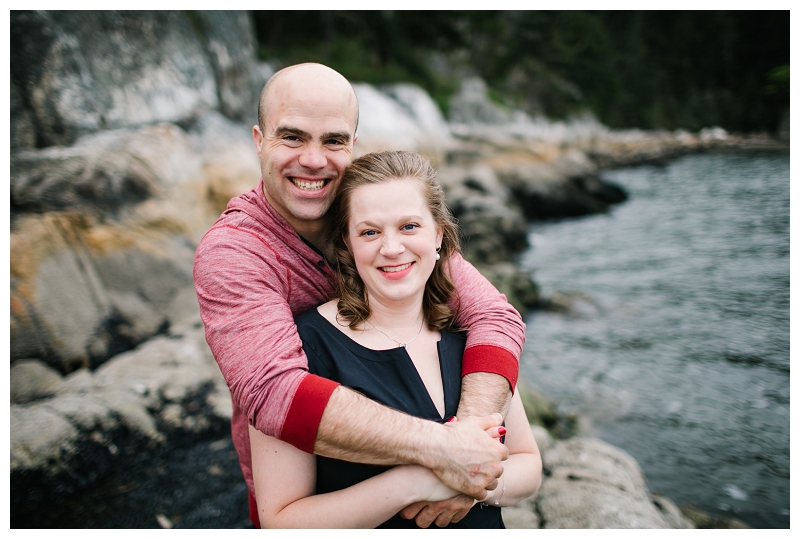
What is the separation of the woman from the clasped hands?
0.05 meters

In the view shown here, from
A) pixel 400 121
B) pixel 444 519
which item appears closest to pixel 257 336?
pixel 444 519

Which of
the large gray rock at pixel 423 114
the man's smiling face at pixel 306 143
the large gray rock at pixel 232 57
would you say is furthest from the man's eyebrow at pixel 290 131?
the large gray rock at pixel 423 114

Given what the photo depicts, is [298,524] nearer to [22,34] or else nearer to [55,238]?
[55,238]

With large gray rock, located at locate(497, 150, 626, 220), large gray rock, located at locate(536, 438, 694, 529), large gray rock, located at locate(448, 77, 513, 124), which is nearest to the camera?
large gray rock, located at locate(536, 438, 694, 529)

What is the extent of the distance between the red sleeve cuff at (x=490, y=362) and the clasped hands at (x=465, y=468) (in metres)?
0.20

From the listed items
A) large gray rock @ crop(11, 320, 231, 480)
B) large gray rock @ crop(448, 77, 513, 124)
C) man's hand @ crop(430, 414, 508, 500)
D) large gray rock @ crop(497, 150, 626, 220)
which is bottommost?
large gray rock @ crop(497, 150, 626, 220)

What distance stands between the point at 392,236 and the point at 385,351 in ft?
1.39

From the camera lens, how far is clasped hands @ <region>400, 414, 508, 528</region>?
1.56m

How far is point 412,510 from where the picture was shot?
1.62 metres

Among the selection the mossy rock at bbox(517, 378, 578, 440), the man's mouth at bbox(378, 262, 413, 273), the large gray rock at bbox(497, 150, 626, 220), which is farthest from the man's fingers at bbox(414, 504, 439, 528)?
the large gray rock at bbox(497, 150, 626, 220)

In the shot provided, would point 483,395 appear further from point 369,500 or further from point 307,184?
point 307,184

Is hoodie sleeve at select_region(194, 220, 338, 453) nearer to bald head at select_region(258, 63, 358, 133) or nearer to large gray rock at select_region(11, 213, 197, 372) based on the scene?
bald head at select_region(258, 63, 358, 133)

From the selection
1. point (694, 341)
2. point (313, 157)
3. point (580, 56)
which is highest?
point (580, 56)

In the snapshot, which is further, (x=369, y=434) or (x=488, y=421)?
(x=488, y=421)
